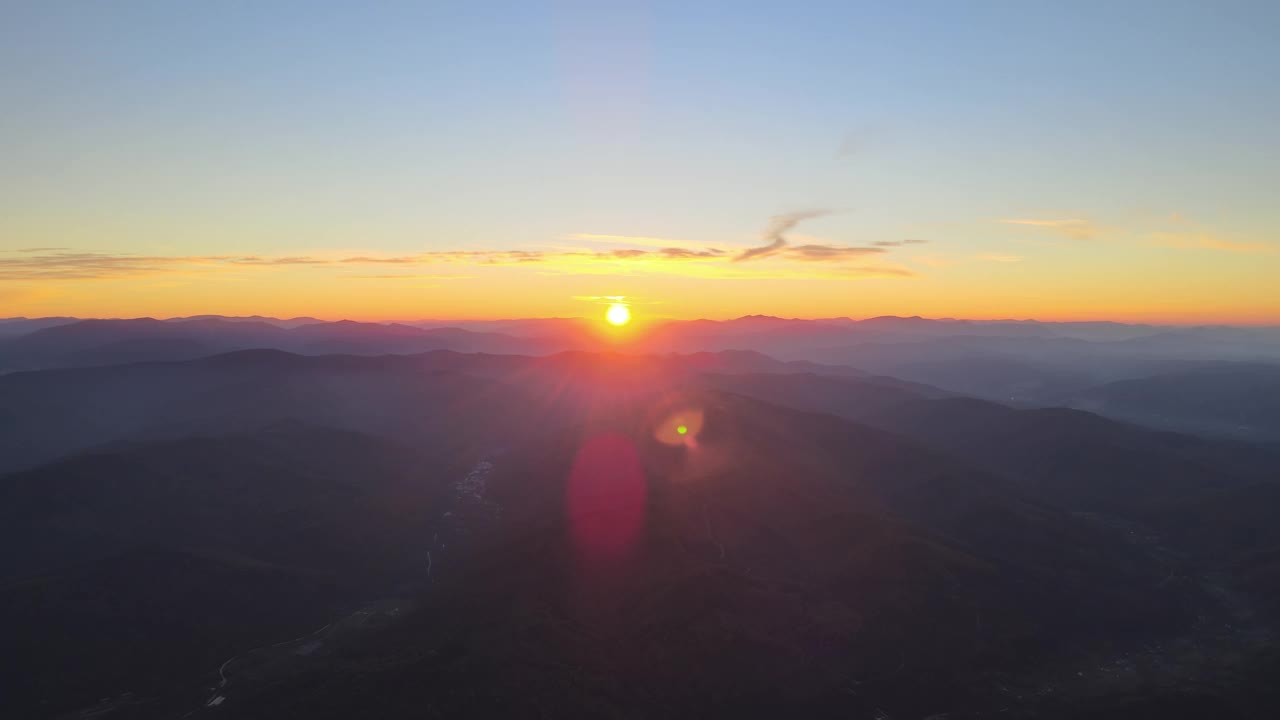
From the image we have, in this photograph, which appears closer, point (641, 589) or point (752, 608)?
point (752, 608)

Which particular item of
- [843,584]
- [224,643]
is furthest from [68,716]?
[843,584]

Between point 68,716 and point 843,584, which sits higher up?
point 843,584

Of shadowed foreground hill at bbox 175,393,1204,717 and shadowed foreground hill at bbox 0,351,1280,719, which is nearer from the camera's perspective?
shadowed foreground hill at bbox 175,393,1204,717

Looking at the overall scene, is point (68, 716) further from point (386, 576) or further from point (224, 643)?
point (386, 576)

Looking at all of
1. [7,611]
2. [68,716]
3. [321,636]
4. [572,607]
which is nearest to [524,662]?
[572,607]

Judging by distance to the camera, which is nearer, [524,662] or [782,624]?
[524,662]

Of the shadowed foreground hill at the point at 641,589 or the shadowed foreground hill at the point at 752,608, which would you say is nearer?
the shadowed foreground hill at the point at 752,608

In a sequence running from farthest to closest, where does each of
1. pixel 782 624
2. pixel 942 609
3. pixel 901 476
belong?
pixel 901 476 → pixel 942 609 → pixel 782 624

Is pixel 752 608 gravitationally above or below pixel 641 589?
below

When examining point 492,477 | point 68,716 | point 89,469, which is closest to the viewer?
point 68,716

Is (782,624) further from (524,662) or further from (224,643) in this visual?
(224,643)
